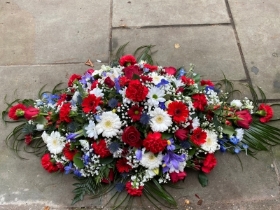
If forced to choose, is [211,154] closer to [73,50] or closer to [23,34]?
[73,50]

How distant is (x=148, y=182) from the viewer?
2531mm

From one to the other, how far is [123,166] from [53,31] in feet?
6.08

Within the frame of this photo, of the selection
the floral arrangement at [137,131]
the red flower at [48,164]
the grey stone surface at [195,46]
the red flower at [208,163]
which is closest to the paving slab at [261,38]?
the grey stone surface at [195,46]

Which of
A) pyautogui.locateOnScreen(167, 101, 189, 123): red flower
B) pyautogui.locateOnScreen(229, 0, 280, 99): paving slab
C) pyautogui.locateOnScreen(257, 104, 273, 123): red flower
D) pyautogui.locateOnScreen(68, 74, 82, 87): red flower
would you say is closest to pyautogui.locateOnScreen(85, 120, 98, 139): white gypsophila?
pyautogui.locateOnScreen(167, 101, 189, 123): red flower

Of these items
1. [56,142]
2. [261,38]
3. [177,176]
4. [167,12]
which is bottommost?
[177,176]

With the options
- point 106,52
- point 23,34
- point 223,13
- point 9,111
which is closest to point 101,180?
point 9,111

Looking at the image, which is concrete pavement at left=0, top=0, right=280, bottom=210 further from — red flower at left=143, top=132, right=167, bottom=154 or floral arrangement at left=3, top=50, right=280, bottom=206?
red flower at left=143, top=132, right=167, bottom=154

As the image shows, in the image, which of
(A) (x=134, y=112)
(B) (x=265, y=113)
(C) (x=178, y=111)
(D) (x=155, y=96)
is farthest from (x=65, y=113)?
(B) (x=265, y=113)

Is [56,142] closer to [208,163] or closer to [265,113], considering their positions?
[208,163]

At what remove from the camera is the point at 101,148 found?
2418mm

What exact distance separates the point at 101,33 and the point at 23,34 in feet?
2.66

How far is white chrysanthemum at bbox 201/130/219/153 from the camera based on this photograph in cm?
251

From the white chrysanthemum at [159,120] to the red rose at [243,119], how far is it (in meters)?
0.65

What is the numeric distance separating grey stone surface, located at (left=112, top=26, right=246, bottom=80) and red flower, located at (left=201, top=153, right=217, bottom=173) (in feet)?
2.97
